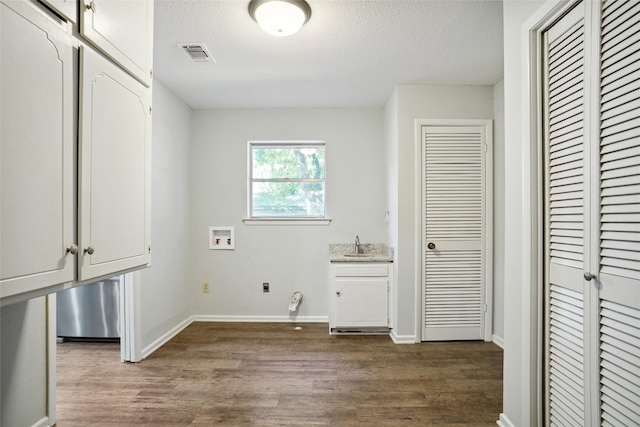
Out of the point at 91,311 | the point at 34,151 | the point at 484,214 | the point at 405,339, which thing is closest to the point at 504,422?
the point at 405,339

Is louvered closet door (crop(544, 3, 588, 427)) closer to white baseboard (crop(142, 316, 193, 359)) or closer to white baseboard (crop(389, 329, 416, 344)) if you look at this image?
white baseboard (crop(389, 329, 416, 344))

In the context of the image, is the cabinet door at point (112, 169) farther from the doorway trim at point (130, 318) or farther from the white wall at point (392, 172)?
the white wall at point (392, 172)

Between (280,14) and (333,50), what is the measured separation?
66cm

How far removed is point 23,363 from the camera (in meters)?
1.72

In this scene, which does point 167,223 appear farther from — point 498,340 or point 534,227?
point 498,340

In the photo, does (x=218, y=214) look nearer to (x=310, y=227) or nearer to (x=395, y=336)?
(x=310, y=227)

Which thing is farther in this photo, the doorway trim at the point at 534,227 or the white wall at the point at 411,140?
the white wall at the point at 411,140

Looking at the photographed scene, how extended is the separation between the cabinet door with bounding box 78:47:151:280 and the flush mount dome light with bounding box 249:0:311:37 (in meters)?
0.86

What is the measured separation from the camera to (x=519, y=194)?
1.67 metres

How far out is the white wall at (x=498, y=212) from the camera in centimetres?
303

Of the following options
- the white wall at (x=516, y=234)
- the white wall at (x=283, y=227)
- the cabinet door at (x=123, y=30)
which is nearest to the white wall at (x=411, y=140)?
the white wall at (x=283, y=227)

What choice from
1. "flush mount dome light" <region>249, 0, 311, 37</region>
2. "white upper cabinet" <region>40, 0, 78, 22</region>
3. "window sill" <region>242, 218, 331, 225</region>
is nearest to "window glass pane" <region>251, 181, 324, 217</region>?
"window sill" <region>242, 218, 331, 225</region>

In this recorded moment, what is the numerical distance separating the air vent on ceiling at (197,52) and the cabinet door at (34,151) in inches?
55.9

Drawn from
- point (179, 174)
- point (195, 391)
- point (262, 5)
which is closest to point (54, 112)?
point (262, 5)
